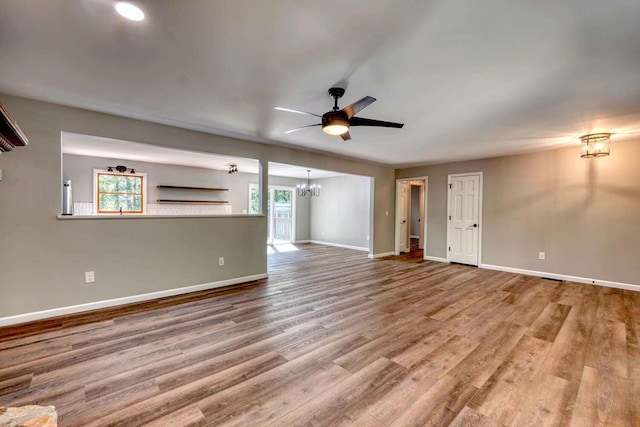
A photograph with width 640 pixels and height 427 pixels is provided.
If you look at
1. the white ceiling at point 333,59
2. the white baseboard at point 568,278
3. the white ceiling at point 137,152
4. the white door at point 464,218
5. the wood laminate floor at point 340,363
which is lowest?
the wood laminate floor at point 340,363

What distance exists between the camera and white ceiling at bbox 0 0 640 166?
165 cm

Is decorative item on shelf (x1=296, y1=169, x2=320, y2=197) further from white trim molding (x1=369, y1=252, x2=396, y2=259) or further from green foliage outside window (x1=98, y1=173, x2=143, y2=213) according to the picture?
green foliage outside window (x1=98, y1=173, x2=143, y2=213)

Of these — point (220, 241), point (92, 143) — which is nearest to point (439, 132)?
point (220, 241)

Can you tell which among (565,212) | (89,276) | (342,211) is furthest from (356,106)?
(342,211)

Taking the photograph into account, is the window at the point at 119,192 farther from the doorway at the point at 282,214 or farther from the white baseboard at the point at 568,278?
the white baseboard at the point at 568,278

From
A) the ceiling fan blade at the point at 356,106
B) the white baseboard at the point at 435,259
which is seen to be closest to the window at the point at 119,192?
the ceiling fan blade at the point at 356,106

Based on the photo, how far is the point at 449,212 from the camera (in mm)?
6578

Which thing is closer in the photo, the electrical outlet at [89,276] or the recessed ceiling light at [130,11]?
the recessed ceiling light at [130,11]

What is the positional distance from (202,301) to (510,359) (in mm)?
3519

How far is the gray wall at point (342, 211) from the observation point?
8266 mm

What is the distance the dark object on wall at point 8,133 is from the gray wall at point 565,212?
22.5ft

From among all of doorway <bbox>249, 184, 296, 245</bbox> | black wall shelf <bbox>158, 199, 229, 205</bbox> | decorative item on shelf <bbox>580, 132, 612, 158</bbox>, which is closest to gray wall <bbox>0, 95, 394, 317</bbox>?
black wall shelf <bbox>158, 199, 229, 205</bbox>

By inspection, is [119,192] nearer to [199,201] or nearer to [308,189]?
[199,201]

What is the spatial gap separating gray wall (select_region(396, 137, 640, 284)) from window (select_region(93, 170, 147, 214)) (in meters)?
7.63
